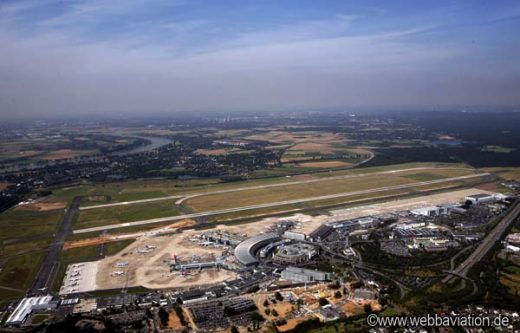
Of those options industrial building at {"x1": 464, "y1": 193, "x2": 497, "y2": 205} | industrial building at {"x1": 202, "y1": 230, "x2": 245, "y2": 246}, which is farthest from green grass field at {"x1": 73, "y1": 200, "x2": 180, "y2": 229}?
industrial building at {"x1": 464, "y1": 193, "x2": 497, "y2": 205}

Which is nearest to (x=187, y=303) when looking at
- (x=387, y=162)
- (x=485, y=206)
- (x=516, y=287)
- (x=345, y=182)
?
(x=516, y=287)

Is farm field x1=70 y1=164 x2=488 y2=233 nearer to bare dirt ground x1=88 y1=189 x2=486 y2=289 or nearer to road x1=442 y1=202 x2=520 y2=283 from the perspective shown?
bare dirt ground x1=88 y1=189 x2=486 y2=289

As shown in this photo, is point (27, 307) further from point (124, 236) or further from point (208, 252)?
point (124, 236)

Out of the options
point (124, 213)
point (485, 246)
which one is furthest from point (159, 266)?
point (485, 246)

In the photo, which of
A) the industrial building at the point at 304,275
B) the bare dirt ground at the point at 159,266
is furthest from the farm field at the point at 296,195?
the industrial building at the point at 304,275

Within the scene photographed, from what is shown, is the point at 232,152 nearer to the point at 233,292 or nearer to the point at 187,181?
the point at 187,181

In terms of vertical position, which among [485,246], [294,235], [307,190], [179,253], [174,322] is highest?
[294,235]
